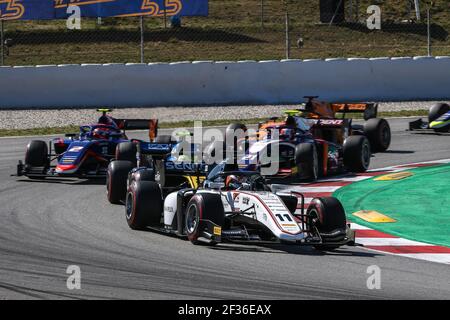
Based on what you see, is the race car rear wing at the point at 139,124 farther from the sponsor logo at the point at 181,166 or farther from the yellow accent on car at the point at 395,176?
the yellow accent on car at the point at 395,176

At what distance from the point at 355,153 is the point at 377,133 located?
254cm

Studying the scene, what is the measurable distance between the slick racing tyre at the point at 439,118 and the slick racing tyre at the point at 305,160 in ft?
22.1

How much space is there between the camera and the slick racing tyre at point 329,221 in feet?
38.8

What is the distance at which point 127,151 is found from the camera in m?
17.7

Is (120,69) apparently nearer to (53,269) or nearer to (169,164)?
(169,164)

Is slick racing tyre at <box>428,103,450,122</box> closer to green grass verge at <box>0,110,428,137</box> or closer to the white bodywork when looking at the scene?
green grass verge at <box>0,110,428,137</box>

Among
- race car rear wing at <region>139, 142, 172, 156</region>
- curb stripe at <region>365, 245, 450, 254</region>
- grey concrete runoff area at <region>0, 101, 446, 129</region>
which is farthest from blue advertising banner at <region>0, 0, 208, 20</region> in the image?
curb stripe at <region>365, 245, 450, 254</region>

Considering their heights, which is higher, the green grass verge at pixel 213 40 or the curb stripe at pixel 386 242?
the green grass verge at pixel 213 40

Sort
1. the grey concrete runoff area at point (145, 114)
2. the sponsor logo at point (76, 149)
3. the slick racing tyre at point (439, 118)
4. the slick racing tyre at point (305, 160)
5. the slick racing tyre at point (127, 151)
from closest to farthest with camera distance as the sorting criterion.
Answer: the slick racing tyre at point (305, 160) → the slick racing tyre at point (127, 151) → the sponsor logo at point (76, 149) → the slick racing tyre at point (439, 118) → the grey concrete runoff area at point (145, 114)

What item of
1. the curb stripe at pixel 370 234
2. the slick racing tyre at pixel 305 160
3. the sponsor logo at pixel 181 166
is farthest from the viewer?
the slick racing tyre at pixel 305 160

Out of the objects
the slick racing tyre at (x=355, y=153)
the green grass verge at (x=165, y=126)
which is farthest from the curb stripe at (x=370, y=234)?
the green grass verge at (x=165, y=126)

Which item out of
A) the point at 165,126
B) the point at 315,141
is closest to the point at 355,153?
the point at 315,141

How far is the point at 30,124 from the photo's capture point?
85.5 ft
